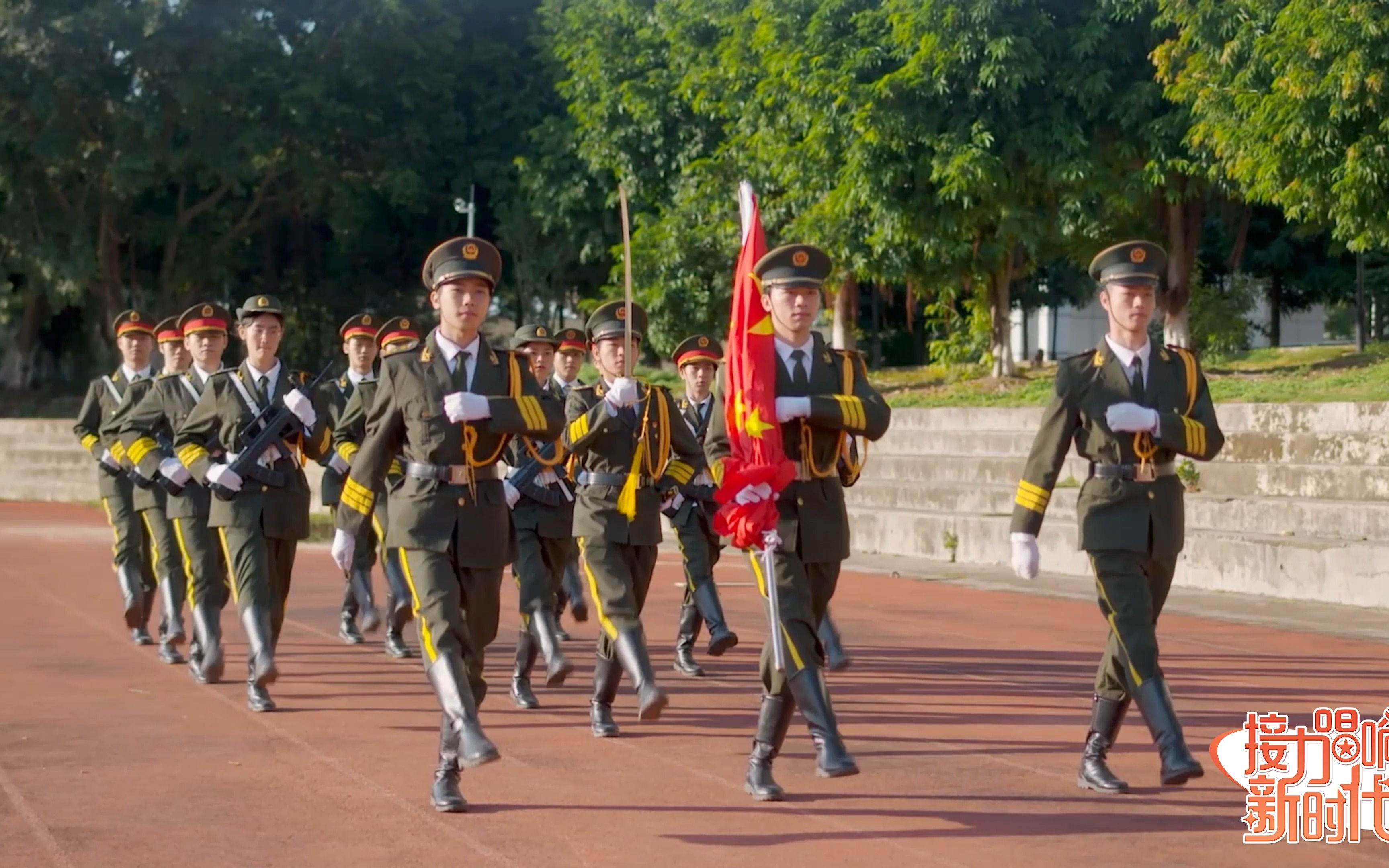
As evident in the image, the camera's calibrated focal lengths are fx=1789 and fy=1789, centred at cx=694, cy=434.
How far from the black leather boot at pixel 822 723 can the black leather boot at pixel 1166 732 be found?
109cm

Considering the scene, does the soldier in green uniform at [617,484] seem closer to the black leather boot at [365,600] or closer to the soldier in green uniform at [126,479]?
the black leather boot at [365,600]

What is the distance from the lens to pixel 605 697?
8.49 meters

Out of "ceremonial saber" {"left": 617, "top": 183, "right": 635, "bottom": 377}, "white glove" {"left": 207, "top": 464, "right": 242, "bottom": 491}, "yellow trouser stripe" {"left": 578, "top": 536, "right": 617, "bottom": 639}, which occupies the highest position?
"ceremonial saber" {"left": 617, "top": 183, "right": 635, "bottom": 377}

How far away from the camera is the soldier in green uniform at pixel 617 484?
8453 millimetres

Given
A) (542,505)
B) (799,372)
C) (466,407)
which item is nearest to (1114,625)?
(799,372)

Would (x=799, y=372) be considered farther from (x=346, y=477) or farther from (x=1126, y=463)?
(x=346, y=477)

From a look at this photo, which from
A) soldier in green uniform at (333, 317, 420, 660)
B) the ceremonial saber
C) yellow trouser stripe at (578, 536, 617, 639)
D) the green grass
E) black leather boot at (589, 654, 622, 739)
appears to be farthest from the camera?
the green grass

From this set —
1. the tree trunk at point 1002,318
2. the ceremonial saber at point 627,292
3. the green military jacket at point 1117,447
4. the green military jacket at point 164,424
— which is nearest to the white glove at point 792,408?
the ceremonial saber at point 627,292

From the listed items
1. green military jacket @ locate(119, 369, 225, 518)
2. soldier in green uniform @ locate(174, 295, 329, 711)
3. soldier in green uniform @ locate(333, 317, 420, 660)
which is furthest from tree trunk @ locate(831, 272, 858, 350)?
soldier in green uniform @ locate(174, 295, 329, 711)

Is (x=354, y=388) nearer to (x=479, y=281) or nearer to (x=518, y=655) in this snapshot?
(x=518, y=655)

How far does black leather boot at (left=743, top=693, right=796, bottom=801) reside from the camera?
6.77 meters

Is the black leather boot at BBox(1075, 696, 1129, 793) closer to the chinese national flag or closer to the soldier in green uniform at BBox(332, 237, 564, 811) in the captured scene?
the chinese national flag

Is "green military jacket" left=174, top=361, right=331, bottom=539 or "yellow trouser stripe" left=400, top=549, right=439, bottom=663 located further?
"green military jacket" left=174, top=361, right=331, bottom=539

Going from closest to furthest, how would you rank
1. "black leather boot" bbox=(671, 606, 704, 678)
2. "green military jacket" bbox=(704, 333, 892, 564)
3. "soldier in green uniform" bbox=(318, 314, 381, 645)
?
"green military jacket" bbox=(704, 333, 892, 564) → "black leather boot" bbox=(671, 606, 704, 678) → "soldier in green uniform" bbox=(318, 314, 381, 645)
